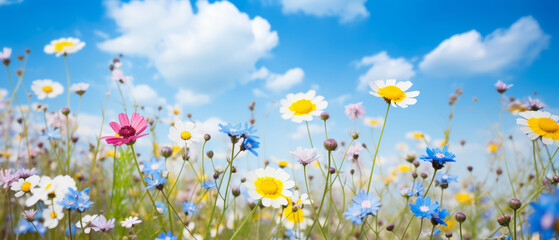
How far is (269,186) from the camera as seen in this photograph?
1.00 metres

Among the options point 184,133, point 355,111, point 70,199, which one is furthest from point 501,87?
point 70,199

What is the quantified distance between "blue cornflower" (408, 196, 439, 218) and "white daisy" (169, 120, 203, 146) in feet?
2.24

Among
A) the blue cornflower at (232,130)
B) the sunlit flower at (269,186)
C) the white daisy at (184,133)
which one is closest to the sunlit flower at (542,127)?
the sunlit flower at (269,186)

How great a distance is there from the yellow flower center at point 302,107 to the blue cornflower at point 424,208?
1.39 feet

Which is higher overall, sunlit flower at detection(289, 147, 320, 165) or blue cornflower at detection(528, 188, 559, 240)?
sunlit flower at detection(289, 147, 320, 165)

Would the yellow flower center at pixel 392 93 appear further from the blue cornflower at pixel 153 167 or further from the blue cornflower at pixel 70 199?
the blue cornflower at pixel 70 199

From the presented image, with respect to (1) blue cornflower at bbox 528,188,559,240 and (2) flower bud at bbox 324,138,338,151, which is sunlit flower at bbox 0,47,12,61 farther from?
(1) blue cornflower at bbox 528,188,559,240

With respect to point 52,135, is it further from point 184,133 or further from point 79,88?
A: point 184,133

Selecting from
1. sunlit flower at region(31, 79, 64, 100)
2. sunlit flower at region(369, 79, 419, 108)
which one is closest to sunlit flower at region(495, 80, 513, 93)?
sunlit flower at region(369, 79, 419, 108)

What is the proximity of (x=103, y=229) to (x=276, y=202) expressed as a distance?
577 millimetres

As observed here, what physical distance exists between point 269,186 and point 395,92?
50 cm

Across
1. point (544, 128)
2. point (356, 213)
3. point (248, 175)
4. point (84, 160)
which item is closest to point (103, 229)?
point (248, 175)

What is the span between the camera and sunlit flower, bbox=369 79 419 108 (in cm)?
108

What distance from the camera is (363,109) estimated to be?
1.84 m
